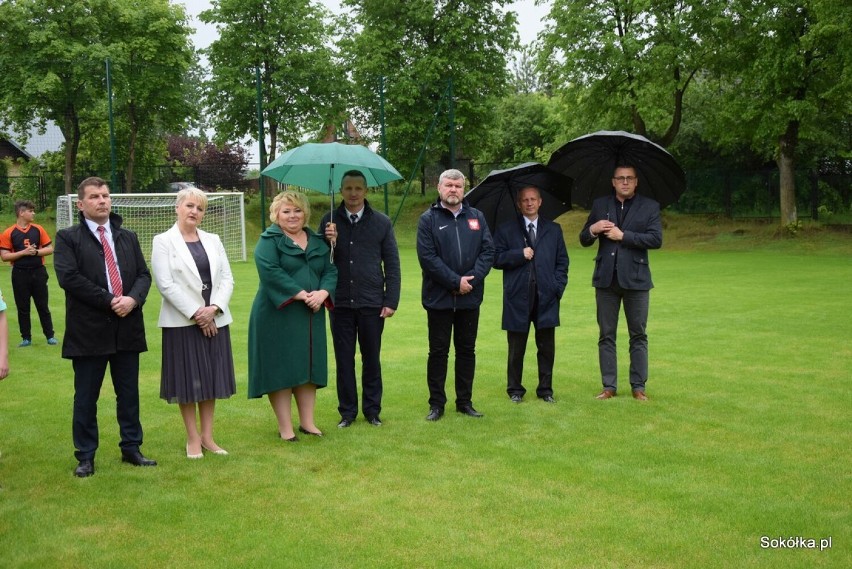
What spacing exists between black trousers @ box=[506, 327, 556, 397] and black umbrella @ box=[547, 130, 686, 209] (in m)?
1.27

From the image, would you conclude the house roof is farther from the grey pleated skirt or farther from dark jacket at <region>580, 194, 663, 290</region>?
the grey pleated skirt

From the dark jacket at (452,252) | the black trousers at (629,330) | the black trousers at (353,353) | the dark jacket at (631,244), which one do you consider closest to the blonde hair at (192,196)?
the black trousers at (353,353)

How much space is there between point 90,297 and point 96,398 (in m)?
0.67

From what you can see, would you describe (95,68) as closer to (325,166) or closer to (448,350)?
(325,166)

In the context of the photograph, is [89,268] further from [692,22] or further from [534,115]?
[534,115]

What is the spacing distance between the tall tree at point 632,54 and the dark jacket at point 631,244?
2339cm

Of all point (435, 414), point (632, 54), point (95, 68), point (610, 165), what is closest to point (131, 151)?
point (95, 68)

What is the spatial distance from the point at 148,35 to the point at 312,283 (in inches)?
1272

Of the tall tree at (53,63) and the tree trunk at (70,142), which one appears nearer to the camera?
the tall tree at (53,63)

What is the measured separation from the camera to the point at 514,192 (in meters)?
7.77

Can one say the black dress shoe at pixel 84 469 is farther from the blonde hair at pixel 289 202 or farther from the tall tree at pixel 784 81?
the tall tree at pixel 784 81

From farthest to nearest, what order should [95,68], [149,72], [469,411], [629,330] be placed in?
[149,72]
[95,68]
[629,330]
[469,411]

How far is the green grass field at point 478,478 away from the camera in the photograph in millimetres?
4305

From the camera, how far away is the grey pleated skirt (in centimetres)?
588
